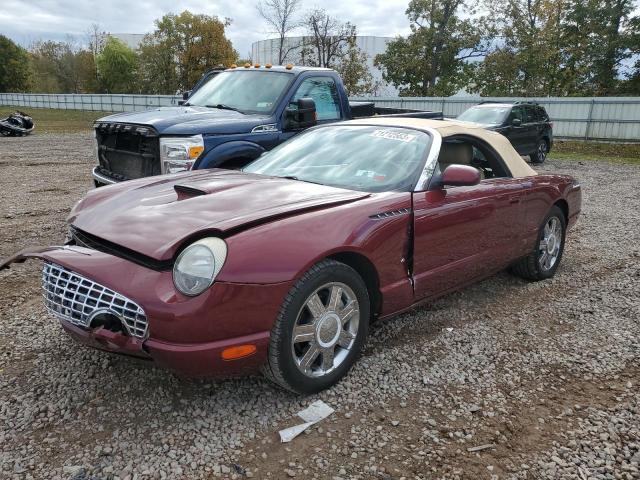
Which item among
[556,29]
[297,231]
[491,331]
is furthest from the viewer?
[556,29]

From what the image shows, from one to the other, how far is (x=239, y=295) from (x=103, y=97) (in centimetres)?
4427

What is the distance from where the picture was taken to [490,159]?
430 cm

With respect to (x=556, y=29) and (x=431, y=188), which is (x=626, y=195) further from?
(x=556, y=29)

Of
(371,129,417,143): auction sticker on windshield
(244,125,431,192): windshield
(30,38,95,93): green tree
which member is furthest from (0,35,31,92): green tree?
(371,129,417,143): auction sticker on windshield

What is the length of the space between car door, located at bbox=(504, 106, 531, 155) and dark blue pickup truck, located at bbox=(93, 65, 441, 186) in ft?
26.6

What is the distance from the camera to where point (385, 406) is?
9.22 feet

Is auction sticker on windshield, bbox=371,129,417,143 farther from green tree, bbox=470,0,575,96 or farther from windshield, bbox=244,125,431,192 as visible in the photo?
green tree, bbox=470,0,575,96

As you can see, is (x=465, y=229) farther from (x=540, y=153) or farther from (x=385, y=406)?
(x=540, y=153)

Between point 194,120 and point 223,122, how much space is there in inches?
11.9

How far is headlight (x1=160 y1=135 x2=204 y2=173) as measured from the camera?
5207 millimetres

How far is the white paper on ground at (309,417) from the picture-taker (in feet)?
8.34

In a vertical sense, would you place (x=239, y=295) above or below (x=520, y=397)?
above

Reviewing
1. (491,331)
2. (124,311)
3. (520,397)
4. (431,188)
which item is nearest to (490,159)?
(431,188)

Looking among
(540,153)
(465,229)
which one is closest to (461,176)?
(465,229)
